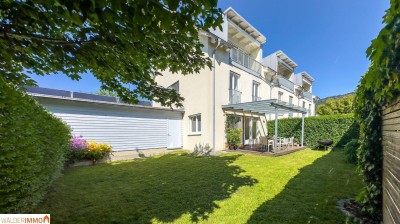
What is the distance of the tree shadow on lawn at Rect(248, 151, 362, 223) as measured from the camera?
3633 mm

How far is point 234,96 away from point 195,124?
3.44 meters

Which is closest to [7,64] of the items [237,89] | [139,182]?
[139,182]

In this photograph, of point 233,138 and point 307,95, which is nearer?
point 233,138

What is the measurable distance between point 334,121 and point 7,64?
16.7m

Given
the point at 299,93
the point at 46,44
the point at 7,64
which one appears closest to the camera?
the point at 46,44

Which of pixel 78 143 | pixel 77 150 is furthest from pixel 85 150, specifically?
pixel 78 143

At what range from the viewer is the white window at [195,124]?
12949 mm

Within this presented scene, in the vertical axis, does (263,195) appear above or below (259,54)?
below

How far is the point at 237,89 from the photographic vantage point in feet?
44.5

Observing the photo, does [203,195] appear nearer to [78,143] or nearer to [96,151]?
[96,151]

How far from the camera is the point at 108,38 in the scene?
2359 millimetres

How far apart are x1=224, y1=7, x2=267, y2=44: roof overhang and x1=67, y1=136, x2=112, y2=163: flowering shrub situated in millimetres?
11802

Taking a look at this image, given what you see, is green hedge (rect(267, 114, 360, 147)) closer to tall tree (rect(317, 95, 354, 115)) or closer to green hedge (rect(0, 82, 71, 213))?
tall tree (rect(317, 95, 354, 115))

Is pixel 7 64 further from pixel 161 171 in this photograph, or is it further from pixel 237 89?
pixel 237 89
